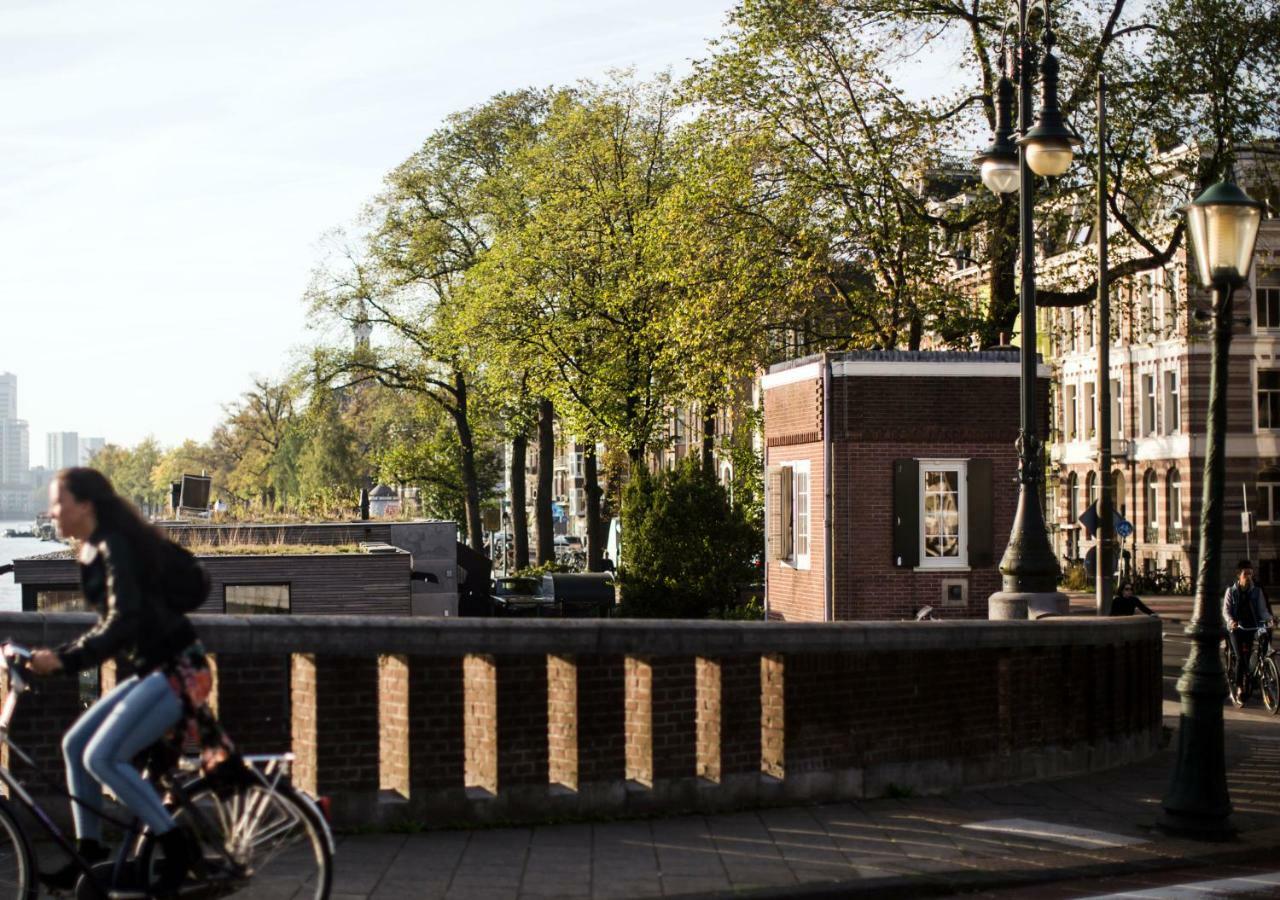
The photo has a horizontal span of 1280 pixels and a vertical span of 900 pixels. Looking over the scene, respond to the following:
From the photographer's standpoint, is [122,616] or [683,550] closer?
[122,616]

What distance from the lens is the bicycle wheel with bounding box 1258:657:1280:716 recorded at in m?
21.4

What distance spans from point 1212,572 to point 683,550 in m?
32.2

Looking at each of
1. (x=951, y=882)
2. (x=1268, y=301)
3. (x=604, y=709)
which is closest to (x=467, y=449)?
(x=1268, y=301)

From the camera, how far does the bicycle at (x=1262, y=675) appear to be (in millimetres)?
21500

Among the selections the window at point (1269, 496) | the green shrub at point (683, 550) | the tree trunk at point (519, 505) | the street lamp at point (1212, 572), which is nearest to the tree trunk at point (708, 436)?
the green shrub at point (683, 550)

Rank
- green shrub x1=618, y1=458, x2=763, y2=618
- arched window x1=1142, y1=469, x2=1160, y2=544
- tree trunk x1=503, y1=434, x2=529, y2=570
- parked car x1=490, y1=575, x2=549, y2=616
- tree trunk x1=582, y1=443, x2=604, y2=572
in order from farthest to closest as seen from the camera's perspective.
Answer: tree trunk x1=503, y1=434, x2=529, y2=570 → arched window x1=1142, y1=469, x2=1160, y2=544 → tree trunk x1=582, y1=443, x2=604, y2=572 → parked car x1=490, y1=575, x2=549, y2=616 → green shrub x1=618, y1=458, x2=763, y2=618

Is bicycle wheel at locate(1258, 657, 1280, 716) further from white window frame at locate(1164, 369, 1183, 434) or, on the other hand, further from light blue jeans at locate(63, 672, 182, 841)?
white window frame at locate(1164, 369, 1183, 434)

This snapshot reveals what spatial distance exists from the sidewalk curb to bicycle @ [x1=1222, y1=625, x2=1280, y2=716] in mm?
11766

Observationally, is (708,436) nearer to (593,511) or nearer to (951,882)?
(593,511)

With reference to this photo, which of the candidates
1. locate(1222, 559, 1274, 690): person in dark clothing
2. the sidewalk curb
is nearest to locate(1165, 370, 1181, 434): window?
locate(1222, 559, 1274, 690): person in dark clothing

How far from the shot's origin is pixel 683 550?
142 ft

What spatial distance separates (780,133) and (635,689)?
93.3 feet

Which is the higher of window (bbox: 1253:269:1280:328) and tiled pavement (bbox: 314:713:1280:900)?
window (bbox: 1253:269:1280:328)

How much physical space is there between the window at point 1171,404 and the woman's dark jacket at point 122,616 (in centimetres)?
5742
